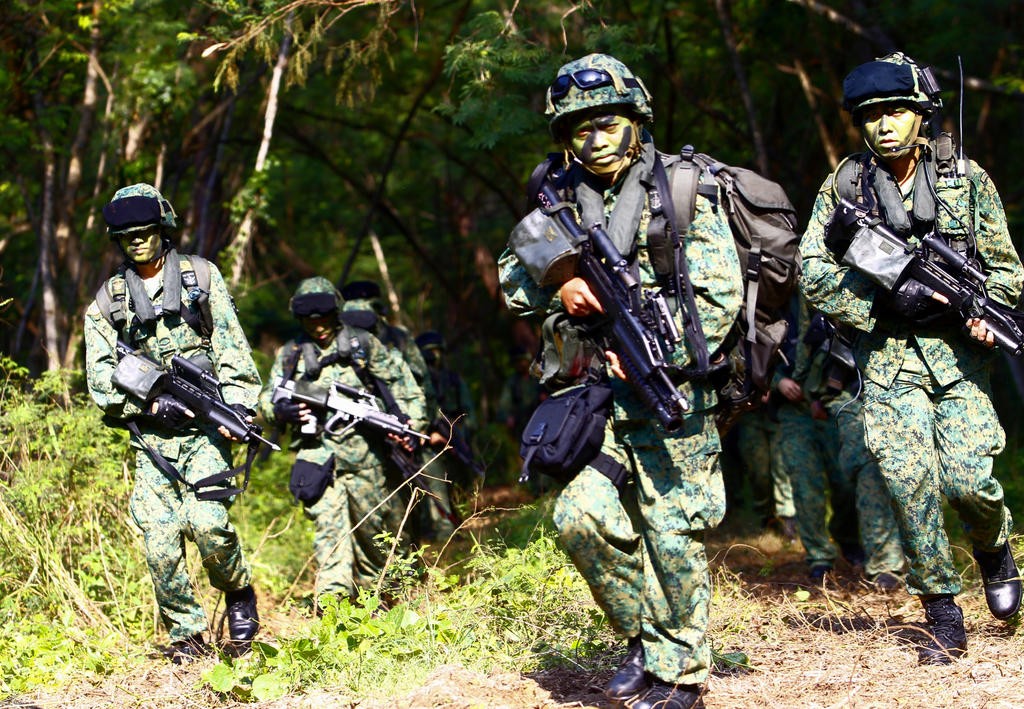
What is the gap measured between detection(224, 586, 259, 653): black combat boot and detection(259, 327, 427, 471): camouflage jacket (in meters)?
1.51

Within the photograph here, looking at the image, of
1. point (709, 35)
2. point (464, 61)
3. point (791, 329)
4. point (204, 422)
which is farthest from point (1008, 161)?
point (204, 422)

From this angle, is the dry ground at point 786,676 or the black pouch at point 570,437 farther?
the dry ground at point 786,676

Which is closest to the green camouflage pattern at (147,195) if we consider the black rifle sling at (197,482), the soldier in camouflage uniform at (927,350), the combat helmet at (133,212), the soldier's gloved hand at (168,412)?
the combat helmet at (133,212)

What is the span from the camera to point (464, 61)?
861 centimetres

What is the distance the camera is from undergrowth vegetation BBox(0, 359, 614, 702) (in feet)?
16.7

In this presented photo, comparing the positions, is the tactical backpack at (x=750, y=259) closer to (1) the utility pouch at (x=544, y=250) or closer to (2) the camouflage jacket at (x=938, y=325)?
Result: (1) the utility pouch at (x=544, y=250)

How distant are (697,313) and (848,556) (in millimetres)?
4650

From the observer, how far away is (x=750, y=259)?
184 inches

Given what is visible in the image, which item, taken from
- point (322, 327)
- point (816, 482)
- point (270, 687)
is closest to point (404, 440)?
point (322, 327)

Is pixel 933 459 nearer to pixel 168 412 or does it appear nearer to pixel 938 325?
pixel 938 325

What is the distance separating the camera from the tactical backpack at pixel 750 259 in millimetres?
4477

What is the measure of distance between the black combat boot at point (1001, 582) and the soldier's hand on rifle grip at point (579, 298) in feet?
7.21

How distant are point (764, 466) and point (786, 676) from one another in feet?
15.7

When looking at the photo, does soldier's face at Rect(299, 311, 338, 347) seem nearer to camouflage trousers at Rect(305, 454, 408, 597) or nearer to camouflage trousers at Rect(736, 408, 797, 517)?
camouflage trousers at Rect(305, 454, 408, 597)
